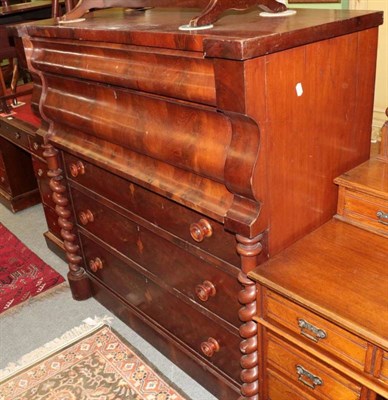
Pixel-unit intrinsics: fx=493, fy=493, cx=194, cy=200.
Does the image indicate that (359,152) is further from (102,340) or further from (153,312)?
(102,340)

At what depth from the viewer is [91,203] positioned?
2.42m

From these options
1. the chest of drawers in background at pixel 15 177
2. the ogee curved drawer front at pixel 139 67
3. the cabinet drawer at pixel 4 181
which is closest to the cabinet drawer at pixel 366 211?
the ogee curved drawer front at pixel 139 67

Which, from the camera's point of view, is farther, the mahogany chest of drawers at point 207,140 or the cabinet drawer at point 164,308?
the cabinet drawer at point 164,308

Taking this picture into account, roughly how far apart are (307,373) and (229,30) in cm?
106

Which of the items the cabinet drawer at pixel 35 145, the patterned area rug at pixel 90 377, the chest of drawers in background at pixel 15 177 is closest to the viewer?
the patterned area rug at pixel 90 377

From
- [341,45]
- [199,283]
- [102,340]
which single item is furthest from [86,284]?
[341,45]

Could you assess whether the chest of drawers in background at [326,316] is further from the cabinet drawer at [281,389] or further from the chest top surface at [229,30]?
the chest top surface at [229,30]

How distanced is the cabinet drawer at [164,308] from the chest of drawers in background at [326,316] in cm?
22

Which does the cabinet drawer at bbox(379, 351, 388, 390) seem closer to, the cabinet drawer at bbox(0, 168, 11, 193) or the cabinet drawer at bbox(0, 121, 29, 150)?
the cabinet drawer at bbox(0, 121, 29, 150)

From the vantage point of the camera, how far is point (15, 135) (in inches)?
131

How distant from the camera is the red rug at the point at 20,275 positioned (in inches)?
118

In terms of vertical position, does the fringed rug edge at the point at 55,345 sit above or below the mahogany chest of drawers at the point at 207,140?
below

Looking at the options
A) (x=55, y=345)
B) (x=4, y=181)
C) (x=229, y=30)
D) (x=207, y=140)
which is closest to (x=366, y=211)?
(x=207, y=140)

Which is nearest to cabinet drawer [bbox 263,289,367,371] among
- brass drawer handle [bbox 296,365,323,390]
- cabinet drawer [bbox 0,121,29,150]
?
brass drawer handle [bbox 296,365,323,390]
